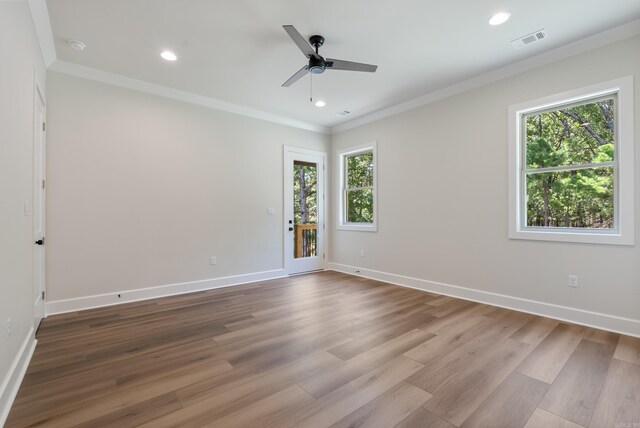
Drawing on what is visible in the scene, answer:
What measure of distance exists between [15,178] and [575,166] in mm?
5000

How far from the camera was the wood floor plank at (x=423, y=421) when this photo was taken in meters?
1.59

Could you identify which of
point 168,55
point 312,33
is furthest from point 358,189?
point 168,55

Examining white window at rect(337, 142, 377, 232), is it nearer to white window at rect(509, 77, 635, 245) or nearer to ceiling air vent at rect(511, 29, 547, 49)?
white window at rect(509, 77, 635, 245)

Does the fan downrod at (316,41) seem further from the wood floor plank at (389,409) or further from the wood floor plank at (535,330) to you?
the wood floor plank at (535,330)

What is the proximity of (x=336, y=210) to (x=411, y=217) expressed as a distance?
1730mm

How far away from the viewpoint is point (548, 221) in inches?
132

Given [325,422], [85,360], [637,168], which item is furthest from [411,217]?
[85,360]

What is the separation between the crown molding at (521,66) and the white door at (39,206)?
4.48m

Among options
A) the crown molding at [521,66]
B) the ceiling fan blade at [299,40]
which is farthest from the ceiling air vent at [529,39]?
the ceiling fan blade at [299,40]

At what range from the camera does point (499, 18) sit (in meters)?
2.61

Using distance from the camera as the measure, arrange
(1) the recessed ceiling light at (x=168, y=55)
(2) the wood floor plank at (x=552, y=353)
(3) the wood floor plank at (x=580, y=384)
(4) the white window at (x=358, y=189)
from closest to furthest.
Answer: (3) the wood floor plank at (x=580, y=384), (2) the wood floor plank at (x=552, y=353), (1) the recessed ceiling light at (x=168, y=55), (4) the white window at (x=358, y=189)

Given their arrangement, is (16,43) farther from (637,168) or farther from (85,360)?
(637,168)

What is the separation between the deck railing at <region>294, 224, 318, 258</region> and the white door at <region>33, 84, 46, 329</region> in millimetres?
3524

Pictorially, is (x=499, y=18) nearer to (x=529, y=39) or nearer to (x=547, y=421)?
(x=529, y=39)
